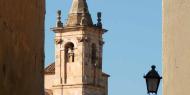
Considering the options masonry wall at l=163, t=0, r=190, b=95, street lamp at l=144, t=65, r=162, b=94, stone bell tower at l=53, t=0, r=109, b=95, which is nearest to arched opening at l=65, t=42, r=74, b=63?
stone bell tower at l=53, t=0, r=109, b=95

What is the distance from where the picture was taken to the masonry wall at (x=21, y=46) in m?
11.5

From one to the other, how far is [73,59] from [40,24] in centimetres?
5192

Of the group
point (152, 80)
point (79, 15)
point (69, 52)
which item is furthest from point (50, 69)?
point (152, 80)

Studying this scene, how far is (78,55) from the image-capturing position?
215ft

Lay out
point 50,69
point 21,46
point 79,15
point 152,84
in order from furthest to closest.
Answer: point 50,69
point 79,15
point 152,84
point 21,46

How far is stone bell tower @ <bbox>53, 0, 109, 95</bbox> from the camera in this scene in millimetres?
65312

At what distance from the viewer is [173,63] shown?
1138 cm

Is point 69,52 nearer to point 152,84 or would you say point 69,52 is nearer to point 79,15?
point 79,15

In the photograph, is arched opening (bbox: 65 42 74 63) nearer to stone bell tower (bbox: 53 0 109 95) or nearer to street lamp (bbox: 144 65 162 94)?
stone bell tower (bbox: 53 0 109 95)

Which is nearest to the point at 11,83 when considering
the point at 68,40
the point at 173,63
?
the point at 173,63

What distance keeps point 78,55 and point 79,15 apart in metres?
2.83

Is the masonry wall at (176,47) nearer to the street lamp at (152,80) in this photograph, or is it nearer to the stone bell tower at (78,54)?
the street lamp at (152,80)

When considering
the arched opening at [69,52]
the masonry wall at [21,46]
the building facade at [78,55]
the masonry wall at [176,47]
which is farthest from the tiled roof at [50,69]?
the masonry wall at [176,47]

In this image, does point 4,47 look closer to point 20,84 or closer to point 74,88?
point 20,84
